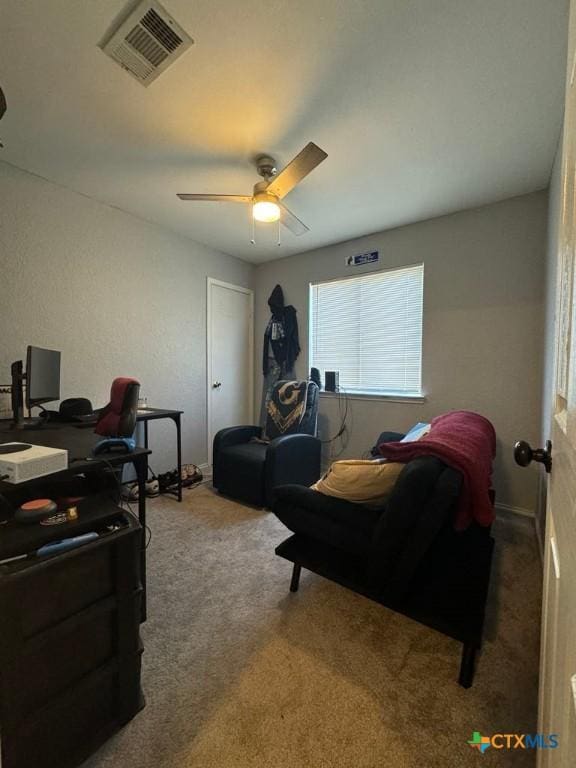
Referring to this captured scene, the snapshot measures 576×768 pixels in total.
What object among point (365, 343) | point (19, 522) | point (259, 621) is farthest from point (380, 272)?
point (19, 522)

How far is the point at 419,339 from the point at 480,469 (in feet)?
6.57

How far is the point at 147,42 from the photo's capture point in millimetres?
1376

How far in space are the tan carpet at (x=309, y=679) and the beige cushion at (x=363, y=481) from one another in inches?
24.4

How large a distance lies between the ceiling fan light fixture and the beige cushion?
1.71 metres

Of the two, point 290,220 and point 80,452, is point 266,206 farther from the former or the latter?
point 80,452

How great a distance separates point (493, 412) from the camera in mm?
2666

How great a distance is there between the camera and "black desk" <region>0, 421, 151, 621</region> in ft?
3.79

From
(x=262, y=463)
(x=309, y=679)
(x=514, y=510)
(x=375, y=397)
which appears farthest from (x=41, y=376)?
(x=514, y=510)

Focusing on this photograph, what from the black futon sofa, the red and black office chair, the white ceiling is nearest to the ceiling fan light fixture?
the white ceiling

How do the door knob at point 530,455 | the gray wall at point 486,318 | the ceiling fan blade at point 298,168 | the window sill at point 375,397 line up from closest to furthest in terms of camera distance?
the door knob at point 530,455 → the ceiling fan blade at point 298,168 → the gray wall at point 486,318 → the window sill at point 375,397

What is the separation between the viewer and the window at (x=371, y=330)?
312cm

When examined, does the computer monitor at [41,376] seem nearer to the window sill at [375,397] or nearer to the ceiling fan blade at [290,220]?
the ceiling fan blade at [290,220]

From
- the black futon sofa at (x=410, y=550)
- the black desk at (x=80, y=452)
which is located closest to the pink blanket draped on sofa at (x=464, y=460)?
the black futon sofa at (x=410, y=550)

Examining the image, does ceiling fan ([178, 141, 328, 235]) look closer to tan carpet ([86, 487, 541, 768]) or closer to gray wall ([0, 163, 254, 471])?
gray wall ([0, 163, 254, 471])
